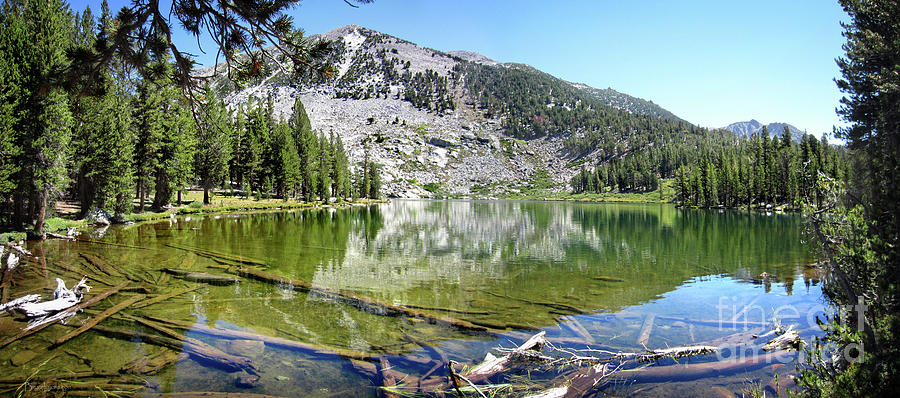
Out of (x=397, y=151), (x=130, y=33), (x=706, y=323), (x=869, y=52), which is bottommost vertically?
(x=706, y=323)

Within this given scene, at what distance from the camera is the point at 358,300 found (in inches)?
484

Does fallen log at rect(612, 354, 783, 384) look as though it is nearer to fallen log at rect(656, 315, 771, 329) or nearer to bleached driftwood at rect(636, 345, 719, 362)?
bleached driftwood at rect(636, 345, 719, 362)

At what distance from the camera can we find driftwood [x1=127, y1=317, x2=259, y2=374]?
7191 millimetres

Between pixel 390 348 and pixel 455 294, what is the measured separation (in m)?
5.44

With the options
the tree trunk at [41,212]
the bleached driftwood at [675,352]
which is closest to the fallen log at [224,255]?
the tree trunk at [41,212]

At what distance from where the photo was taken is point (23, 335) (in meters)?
8.24

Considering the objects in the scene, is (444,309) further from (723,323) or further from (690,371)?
(723,323)

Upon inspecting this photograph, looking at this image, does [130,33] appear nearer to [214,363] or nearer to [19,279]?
[214,363]

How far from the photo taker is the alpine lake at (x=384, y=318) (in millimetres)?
6805

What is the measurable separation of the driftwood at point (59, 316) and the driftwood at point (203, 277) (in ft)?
7.04

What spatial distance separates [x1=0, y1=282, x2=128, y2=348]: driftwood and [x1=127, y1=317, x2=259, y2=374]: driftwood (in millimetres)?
2883

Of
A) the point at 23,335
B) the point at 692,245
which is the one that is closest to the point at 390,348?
the point at 23,335

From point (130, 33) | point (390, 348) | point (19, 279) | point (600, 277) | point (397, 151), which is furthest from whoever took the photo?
point (397, 151)

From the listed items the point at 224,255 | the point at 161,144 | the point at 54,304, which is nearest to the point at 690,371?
the point at 54,304
